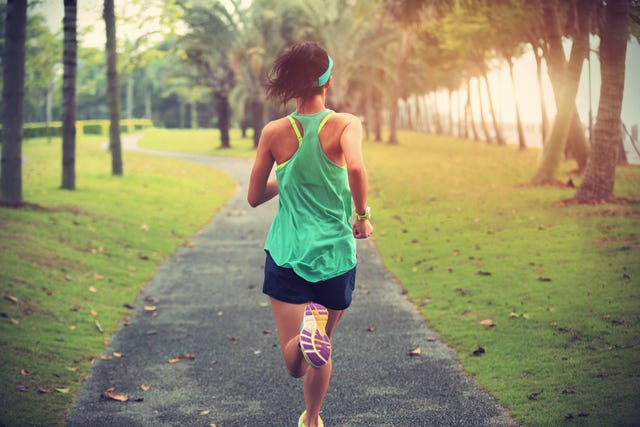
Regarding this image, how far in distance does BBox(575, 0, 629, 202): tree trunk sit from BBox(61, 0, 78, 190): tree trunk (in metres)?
11.2

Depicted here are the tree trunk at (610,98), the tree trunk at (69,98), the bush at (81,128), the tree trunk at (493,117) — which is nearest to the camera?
the tree trunk at (610,98)

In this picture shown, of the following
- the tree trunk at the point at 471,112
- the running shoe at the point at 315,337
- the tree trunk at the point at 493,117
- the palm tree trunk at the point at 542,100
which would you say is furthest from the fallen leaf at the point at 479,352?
the tree trunk at the point at 471,112

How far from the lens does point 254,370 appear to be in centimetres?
593

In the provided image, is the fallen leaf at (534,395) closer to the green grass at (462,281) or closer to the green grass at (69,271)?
the green grass at (462,281)

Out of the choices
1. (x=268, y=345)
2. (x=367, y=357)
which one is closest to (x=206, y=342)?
(x=268, y=345)

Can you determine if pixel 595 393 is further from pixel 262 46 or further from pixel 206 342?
pixel 262 46

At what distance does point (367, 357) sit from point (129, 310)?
10.4 ft

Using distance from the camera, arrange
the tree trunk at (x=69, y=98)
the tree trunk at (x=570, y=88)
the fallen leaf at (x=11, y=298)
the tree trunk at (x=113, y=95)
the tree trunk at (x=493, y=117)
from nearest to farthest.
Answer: the fallen leaf at (x=11, y=298)
the tree trunk at (x=570, y=88)
the tree trunk at (x=69, y=98)
the tree trunk at (x=113, y=95)
the tree trunk at (x=493, y=117)

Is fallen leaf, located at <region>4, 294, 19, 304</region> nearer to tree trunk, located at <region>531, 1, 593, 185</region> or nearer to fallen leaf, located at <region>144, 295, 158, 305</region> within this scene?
fallen leaf, located at <region>144, 295, 158, 305</region>

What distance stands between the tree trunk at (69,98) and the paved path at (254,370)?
8.48 m

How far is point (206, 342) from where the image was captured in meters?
6.83

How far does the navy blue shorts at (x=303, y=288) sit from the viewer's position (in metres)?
3.57

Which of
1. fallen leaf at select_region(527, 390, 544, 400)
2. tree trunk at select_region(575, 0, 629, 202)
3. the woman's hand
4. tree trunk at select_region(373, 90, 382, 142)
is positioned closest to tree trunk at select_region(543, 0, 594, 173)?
tree trunk at select_region(575, 0, 629, 202)

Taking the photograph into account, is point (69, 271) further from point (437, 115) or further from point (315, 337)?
point (437, 115)
